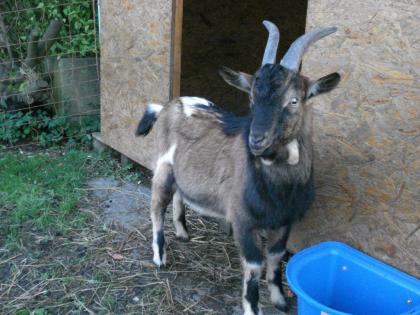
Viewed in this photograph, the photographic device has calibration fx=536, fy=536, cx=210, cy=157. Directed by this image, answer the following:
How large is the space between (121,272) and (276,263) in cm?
112

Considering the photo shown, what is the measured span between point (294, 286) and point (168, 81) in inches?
92.7

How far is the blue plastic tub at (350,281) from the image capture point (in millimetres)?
2969

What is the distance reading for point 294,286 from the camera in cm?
282

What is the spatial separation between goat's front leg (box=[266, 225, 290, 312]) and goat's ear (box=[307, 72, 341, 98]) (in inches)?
34.9

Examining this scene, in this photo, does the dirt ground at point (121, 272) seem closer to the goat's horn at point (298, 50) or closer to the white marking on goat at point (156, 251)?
the white marking on goat at point (156, 251)

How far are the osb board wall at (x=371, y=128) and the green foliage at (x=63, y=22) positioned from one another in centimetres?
349

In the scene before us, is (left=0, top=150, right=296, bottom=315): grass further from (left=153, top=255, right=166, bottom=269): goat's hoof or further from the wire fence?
the wire fence

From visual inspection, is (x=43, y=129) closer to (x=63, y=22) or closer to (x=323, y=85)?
(x=63, y=22)

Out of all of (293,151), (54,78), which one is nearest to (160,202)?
(293,151)

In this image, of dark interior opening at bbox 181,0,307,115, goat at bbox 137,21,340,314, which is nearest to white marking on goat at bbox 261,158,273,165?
goat at bbox 137,21,340,314

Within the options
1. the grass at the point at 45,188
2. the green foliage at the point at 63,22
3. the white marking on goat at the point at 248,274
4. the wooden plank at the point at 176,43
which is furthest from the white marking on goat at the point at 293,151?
the green foliage at the point at 63,22

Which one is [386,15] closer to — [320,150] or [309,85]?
[309,85]

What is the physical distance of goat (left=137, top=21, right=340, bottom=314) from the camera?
9.20 ft

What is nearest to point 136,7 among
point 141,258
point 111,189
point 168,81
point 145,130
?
point 168,81
